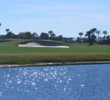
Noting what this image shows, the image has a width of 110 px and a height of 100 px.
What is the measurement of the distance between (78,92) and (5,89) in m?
8.86

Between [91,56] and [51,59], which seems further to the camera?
[91,56]

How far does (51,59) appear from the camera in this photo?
10688cm

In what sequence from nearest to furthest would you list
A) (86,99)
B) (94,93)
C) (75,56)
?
(86,99) → (94,93) → (75,56)

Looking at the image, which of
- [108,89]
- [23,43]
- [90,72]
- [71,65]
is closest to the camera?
[108,89]

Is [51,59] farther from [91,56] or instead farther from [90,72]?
[90,72]

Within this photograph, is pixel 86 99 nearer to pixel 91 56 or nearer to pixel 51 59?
pixel 51 59

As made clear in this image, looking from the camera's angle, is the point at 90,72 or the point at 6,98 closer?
the point at 6,98

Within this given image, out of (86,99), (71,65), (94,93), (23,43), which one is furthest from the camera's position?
(23,43)

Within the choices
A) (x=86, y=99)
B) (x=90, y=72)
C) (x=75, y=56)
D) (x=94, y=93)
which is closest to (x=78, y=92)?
(x=94, y=93)

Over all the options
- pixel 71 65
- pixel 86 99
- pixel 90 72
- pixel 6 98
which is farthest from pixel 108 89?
pixel 71 65

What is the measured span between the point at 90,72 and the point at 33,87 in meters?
27.9

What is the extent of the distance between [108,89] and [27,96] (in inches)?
436

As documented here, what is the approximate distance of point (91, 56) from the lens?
4500 inches

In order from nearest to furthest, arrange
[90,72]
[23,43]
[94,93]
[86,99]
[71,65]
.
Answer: [86,99] → [94,93] → [90,72] → [71,65] → [23,43]
